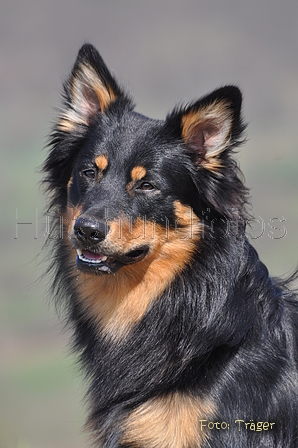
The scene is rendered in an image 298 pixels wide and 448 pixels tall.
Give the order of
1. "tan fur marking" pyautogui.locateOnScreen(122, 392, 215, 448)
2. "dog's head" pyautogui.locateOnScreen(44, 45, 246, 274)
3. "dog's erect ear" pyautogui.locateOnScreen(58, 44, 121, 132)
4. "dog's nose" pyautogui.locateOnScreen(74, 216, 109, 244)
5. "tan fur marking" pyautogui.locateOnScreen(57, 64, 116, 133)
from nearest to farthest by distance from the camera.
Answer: "tan fur marking" pyautogui.locateOnScreen(122, 392, 215, 448)
"dog's nose" pyautogui.locateOnScreen(74, 216, 109, 244)
"dog's head" pyautogui.locateOnScreen(44, 45, 246, 274)
"dog's erect ear" pyautogui.locateOnScreen(58, 44, 121, 132)
"tan fur marking" pyautogui.locateOnScreen(57, 64, 116, 133)

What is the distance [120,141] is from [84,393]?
1971mm

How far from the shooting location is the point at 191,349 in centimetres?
383

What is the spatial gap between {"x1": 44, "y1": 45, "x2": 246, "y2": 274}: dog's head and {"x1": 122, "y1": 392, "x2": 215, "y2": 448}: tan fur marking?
0.93m

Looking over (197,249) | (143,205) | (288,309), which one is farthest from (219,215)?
(288,309)

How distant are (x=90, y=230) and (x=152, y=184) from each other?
62 centimetres

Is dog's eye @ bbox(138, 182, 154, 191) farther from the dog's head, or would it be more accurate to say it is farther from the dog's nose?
the dog's nose

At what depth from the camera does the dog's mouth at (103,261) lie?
381 centimetres

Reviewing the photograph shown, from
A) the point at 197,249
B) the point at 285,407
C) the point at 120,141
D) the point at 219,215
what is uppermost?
the point at 120,141

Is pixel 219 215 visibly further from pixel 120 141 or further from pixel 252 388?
pixel 252 388

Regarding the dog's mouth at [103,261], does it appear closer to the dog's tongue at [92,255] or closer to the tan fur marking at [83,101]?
the dog's tongue at [92,255]

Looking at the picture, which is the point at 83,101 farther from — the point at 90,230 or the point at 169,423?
the point at 169,423

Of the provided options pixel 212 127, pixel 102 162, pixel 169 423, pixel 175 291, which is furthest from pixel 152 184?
pixel 169 423

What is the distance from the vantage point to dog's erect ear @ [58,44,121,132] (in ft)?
14.1

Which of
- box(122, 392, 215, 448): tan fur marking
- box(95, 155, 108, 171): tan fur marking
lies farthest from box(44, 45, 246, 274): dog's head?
box(122, 392, 215, 448): tan fur marking
